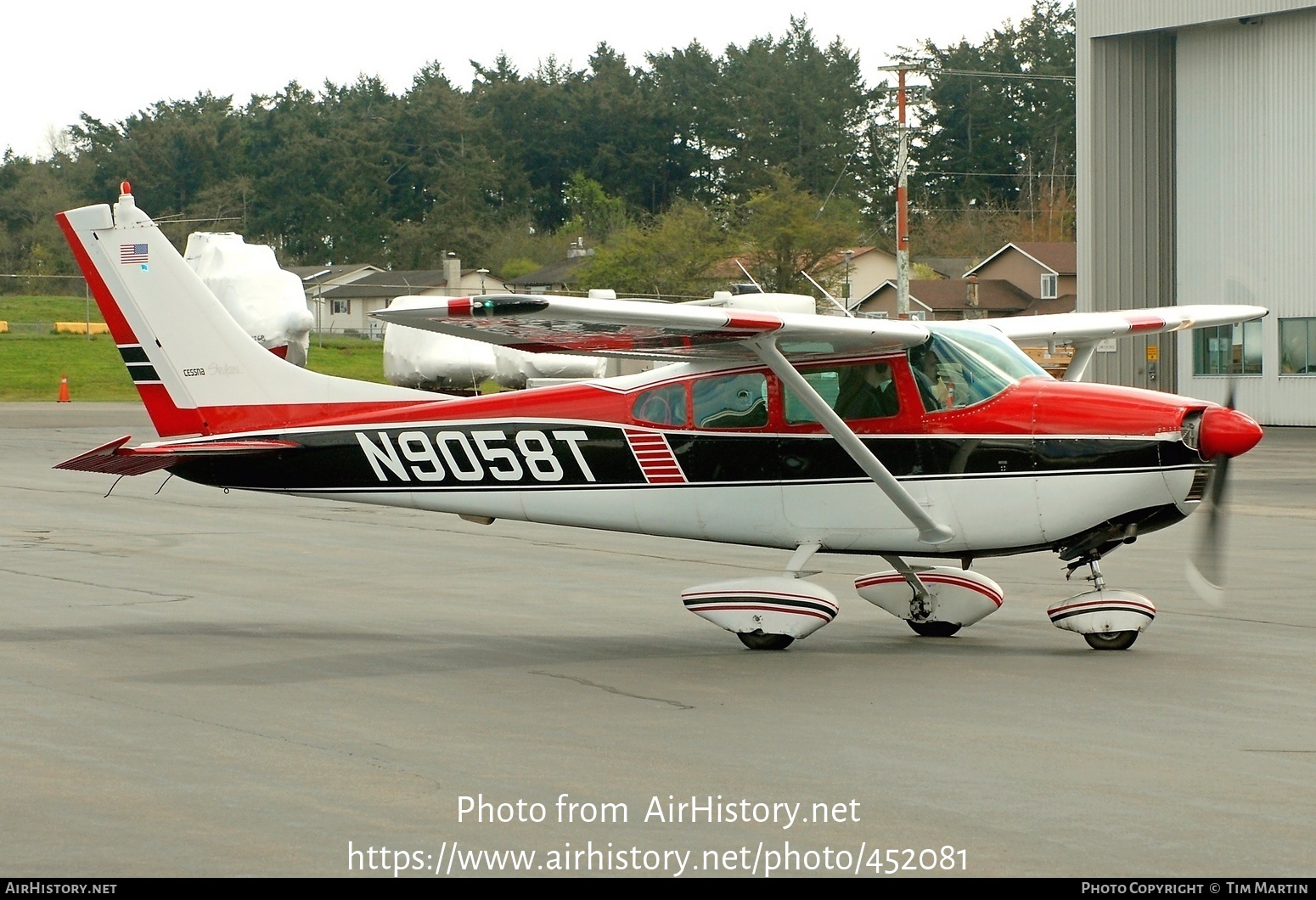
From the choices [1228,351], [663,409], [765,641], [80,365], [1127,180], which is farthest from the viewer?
[80,365]

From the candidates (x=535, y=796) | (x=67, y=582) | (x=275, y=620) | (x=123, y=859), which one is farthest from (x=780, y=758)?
(x=67, y=582)

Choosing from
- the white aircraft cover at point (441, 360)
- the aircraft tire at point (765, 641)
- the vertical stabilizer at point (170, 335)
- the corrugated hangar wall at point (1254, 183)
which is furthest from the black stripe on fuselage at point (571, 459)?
the corrugated hangar wall at point (1254, 183)

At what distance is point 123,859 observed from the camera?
5.53 meters

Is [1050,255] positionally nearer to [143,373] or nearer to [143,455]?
[143,373]

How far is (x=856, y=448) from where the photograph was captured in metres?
10.3

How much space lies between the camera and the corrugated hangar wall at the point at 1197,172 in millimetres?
40375

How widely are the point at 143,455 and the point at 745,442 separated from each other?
4096 mm

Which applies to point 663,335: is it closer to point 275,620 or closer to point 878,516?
point 878,516

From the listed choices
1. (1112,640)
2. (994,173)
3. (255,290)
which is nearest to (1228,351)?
(255,290)

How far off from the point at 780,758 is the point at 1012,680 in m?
2.54

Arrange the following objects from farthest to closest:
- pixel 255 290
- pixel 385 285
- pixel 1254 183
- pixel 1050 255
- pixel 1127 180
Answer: pixel 385 285, pixel 1050 255, pixel 1127 180, pixel 1254 183, pixel 255 290

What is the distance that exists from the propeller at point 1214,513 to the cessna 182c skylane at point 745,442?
33mm

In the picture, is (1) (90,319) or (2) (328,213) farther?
(2) (328,213)

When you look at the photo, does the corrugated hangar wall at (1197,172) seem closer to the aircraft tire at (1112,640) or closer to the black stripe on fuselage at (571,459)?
the aircraft tire at (1112,640)
